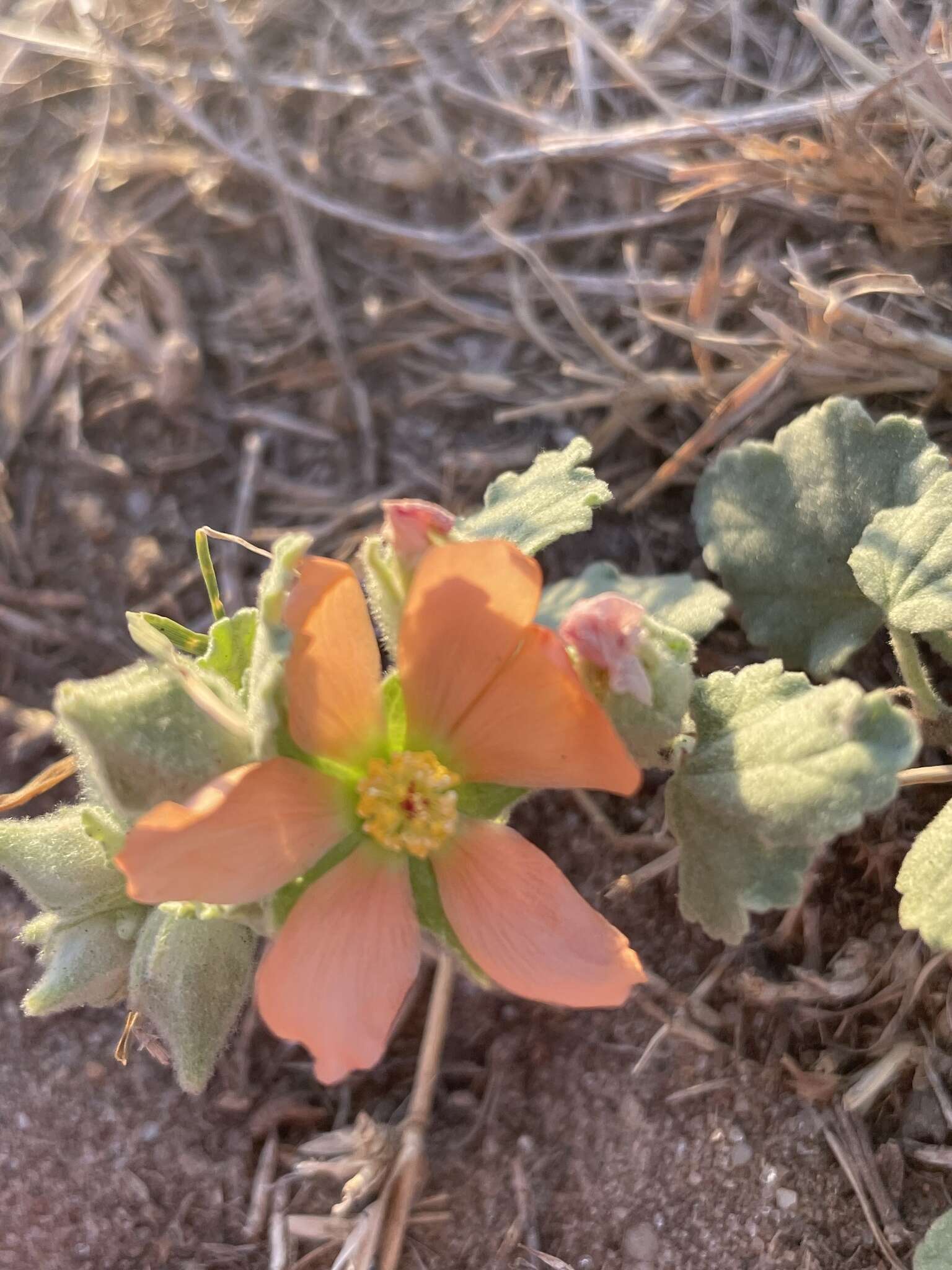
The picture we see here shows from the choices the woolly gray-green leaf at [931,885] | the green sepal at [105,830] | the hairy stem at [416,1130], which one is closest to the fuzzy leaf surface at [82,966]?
the green sepal at [105,830]

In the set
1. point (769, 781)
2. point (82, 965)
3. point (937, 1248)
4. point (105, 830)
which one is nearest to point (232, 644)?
point (105, 830)

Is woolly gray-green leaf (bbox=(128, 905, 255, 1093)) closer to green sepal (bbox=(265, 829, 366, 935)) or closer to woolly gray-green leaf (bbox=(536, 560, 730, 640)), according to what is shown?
green sepal (bbox=(265, 829, 366, 935))

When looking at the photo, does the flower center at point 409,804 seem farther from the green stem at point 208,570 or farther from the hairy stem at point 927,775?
the hairy stem at point 927,775

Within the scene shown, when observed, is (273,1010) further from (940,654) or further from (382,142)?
(382,142)

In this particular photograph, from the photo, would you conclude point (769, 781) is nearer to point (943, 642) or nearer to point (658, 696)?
point (658, 696)

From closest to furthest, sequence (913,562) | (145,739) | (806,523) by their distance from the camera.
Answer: (145,739), (913,562), (806,523)

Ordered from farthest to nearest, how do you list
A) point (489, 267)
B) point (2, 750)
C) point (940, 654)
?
point (489, 267) → point (2, 750) → point (940, 654)

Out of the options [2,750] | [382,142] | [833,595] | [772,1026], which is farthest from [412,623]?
[382,142]
